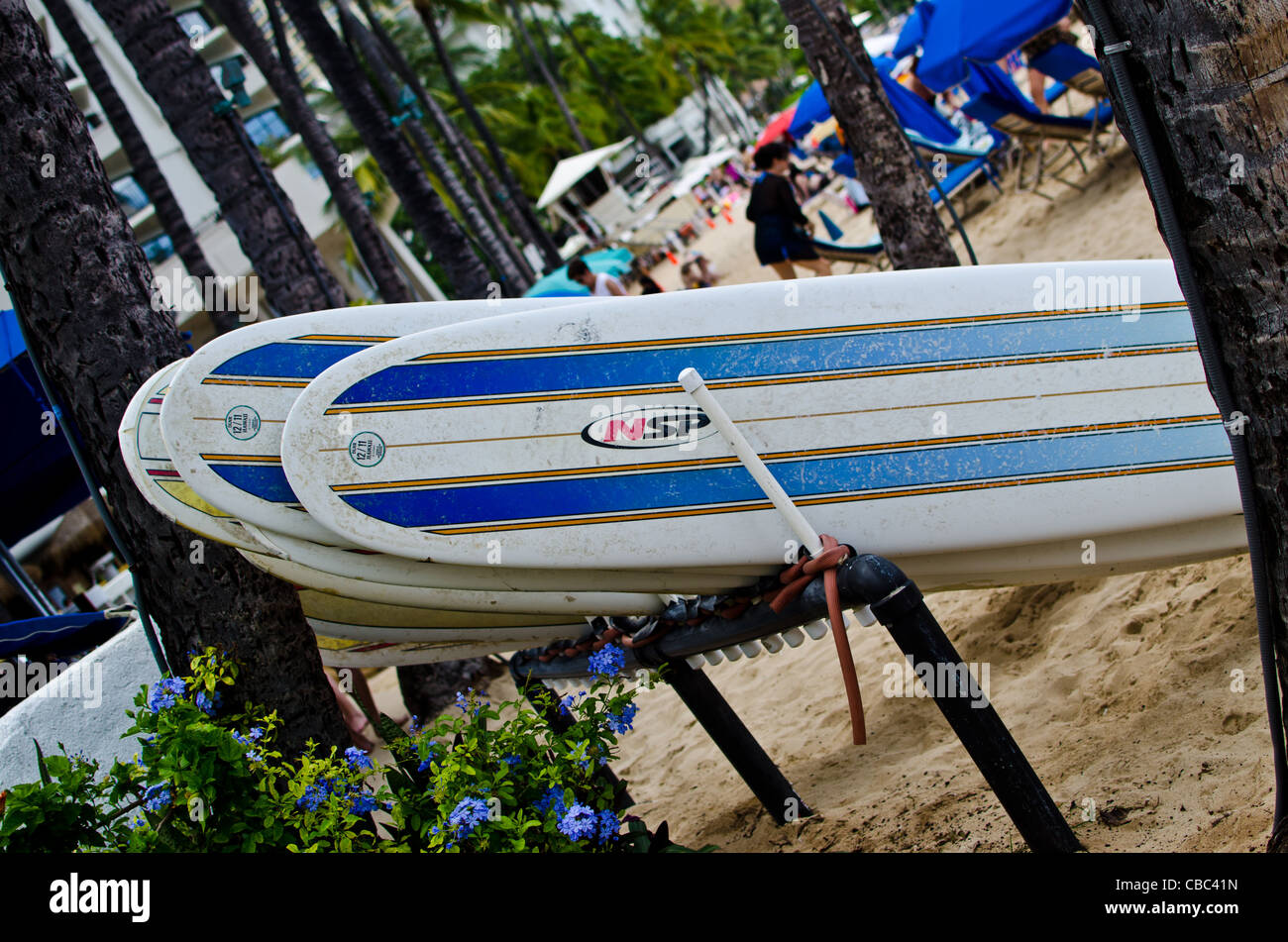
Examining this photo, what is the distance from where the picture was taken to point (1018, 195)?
35.2 feet

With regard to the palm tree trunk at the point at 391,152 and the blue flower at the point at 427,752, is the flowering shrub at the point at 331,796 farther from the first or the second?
the palm tree trunk at the point at 391,152

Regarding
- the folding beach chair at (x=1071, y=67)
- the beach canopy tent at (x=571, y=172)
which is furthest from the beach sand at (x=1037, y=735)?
the beach canopy tent at (x=571, y=172)

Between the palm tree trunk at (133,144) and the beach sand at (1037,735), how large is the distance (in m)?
8.97

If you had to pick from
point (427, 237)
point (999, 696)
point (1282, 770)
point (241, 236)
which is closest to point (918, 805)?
point (999, 696)

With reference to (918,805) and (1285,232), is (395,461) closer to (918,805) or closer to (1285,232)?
(918,805)

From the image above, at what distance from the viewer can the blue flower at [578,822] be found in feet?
7.35

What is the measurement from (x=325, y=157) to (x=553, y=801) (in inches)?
436

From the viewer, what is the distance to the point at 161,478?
3205 millimetres

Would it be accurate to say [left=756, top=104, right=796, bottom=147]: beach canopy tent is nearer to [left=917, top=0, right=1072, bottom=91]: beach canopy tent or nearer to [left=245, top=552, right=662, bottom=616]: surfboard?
[left=917, top=0, right=1072, bottom=91]: beach canopy tent

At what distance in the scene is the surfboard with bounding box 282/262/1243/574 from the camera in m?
3.03

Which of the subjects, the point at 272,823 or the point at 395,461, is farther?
the point at 395,461

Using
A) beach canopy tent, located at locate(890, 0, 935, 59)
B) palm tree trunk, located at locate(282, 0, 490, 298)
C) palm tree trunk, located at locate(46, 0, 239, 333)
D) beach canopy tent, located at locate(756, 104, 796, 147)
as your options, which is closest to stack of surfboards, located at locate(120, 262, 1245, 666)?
palm tree trunk, located at locate(282, 0, 490, 298)

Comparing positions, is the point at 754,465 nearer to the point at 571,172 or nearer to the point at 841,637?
the point at 841,637
